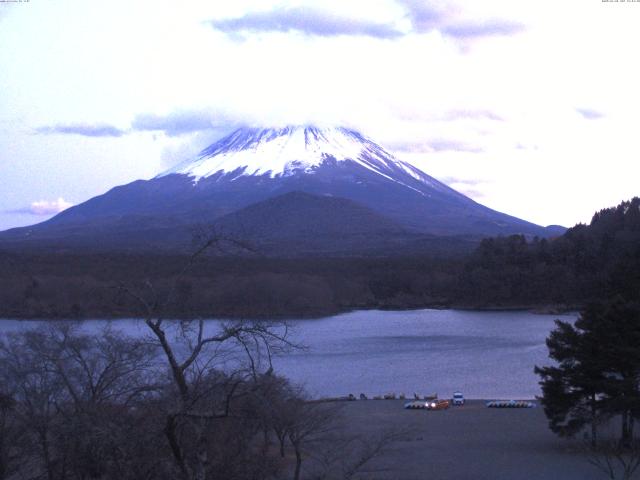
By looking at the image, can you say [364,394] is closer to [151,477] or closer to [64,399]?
[64,399]

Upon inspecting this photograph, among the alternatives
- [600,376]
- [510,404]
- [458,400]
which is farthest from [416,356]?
[600,376]

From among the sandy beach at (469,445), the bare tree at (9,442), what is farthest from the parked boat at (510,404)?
the bare tree at (9,442)

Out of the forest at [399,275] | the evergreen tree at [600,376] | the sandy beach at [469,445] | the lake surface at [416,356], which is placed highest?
the forest at [399,275]

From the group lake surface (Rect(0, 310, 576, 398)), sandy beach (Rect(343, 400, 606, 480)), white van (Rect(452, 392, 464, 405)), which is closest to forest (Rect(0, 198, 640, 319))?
lake surface (Rect(0, 310, 576, 398))

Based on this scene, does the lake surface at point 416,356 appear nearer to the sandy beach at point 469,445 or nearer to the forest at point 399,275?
the sandy beach at point 469,445

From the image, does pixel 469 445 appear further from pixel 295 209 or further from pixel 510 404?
pixel 295 209

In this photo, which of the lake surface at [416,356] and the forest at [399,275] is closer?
the lake surface at [416,356]
